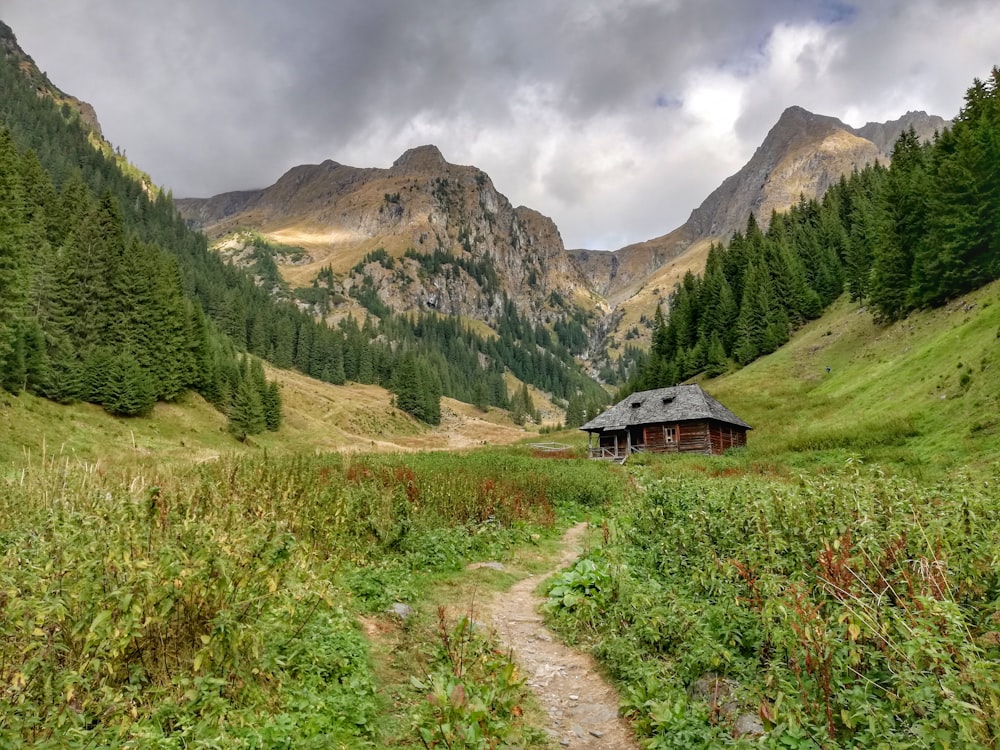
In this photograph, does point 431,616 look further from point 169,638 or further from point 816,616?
point 816,616

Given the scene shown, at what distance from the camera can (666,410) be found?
46875 millimetres

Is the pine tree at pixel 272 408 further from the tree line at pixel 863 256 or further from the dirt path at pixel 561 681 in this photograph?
the dirt path at pixel 561 681

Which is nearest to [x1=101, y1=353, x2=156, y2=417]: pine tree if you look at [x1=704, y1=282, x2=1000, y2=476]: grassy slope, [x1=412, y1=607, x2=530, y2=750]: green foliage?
[x1=704, y1=282, x2=1000, y2=476]: grassy slope

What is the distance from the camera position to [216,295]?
A: 354 ft

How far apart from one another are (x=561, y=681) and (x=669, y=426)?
42.4m

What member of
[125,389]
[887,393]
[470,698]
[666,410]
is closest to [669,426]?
[666,410]

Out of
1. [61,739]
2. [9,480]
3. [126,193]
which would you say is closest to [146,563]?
[61,739]

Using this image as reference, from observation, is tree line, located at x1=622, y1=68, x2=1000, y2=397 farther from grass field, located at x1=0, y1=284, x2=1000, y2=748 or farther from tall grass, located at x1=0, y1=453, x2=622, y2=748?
tall grass, located at x1=0, y1=453, x2=622, y2=748

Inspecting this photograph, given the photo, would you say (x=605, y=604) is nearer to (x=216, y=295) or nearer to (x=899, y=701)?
(x=899, y=701)

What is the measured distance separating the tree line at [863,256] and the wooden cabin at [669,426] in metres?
20.3

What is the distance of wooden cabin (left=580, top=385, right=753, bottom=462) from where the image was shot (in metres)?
43.8

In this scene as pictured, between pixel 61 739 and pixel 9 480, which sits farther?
pixel 9 480

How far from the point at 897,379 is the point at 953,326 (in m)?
7.12

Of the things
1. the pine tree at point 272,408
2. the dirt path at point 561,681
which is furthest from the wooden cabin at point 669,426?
the pine tree at point 272,408
